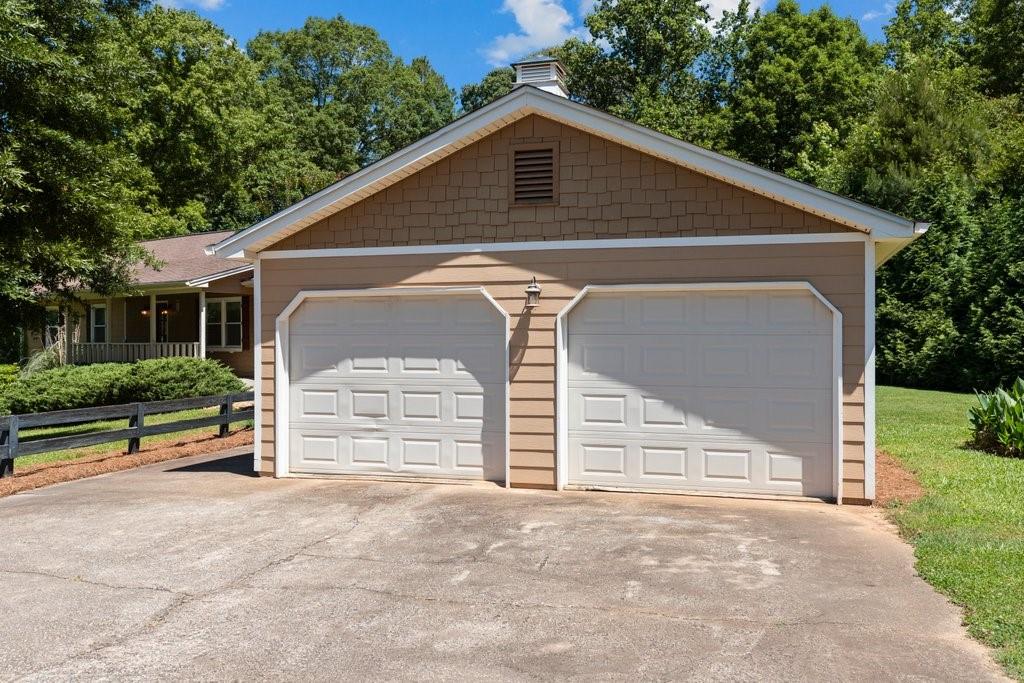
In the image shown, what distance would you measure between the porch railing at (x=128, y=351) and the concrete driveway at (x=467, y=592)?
13.8 meters

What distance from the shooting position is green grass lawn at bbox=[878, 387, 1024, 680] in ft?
15.6

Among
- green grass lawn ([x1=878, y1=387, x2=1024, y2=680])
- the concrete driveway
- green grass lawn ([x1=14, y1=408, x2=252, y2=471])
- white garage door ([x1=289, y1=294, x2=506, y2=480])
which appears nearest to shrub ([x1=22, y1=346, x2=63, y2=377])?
green grass lawn ([x1=14, y1=408, x2=252, y2=471])

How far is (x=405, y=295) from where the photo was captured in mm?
9500

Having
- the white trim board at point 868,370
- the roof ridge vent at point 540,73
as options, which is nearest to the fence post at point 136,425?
the roof ridge vent at point 540,73

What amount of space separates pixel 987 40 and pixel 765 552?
1217 inches

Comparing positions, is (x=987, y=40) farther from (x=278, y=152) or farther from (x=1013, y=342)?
(x=278, y=152)

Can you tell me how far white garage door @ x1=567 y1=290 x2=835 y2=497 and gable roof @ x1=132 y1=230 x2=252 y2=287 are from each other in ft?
39.6

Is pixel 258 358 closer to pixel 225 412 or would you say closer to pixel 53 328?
pixel 225 412

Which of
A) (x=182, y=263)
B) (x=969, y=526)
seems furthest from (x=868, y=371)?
(x=182, y=263)

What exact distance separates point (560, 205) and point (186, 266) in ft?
54.1

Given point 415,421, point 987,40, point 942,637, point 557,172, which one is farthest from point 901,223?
point 987,40

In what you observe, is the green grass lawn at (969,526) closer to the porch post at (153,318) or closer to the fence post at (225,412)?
the fence post at (225,412)

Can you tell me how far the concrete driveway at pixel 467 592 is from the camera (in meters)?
4.30

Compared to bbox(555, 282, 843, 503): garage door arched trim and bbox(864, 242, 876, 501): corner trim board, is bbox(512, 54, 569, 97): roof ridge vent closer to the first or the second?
bbox(555, 282, 843, 503): garage door arched trim
